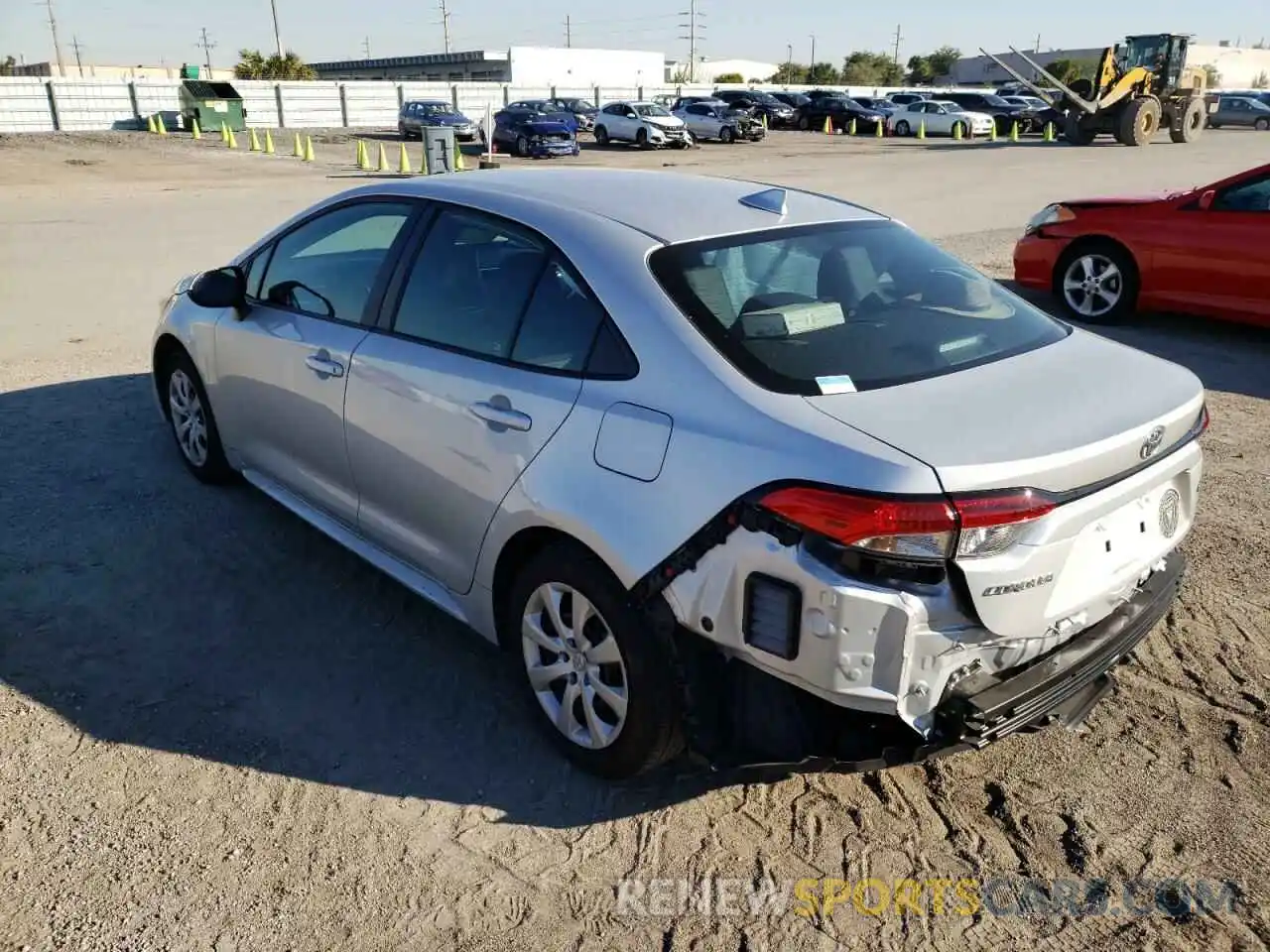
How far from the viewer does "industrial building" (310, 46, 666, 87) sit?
292ft

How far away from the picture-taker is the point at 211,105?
37.3 metres

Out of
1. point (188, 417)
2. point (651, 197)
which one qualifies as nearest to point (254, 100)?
point (188, 417)

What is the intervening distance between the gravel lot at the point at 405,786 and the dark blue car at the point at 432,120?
3048 cm

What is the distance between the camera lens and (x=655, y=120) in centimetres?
3541

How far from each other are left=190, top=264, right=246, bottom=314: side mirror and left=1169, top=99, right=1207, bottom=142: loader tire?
119 feet

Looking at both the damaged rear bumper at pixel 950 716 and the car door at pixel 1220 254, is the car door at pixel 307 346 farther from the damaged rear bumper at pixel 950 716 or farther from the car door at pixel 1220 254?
the car door at pixel 1220 254

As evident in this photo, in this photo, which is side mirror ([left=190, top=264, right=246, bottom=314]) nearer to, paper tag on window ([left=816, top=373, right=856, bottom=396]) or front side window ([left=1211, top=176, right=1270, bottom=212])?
paper tag on window ([left=816, top=373, right=856, bottom=396])

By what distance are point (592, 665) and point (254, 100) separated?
145ft

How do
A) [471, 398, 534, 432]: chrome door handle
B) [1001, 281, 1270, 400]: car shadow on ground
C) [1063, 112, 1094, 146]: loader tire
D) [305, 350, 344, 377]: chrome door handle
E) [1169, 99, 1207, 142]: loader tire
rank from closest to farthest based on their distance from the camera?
1. [471, 398, 534, 432]: chrome door handle
2. [305, 350, 344, 377]: chrome door handle
3. [1001, 281, 1270, 400]: car shadow on ground
4. [1063, 112, 1094, 146]: loader tire
5. [1169, 99, 1207, 142]: loader tire

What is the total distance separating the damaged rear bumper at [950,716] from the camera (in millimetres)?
2516

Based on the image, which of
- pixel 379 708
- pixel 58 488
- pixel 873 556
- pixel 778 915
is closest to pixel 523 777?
pixel 379 708

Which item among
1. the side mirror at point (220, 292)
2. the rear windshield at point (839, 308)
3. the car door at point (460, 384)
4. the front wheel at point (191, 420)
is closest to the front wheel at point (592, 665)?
the car door at point (460, 384)

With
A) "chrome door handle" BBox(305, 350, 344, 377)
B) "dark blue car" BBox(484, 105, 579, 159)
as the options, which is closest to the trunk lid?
"chrome door handle" BBox(305, 350, 344, 377)

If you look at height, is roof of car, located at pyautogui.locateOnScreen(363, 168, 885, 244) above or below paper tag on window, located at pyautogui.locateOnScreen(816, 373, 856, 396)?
above
